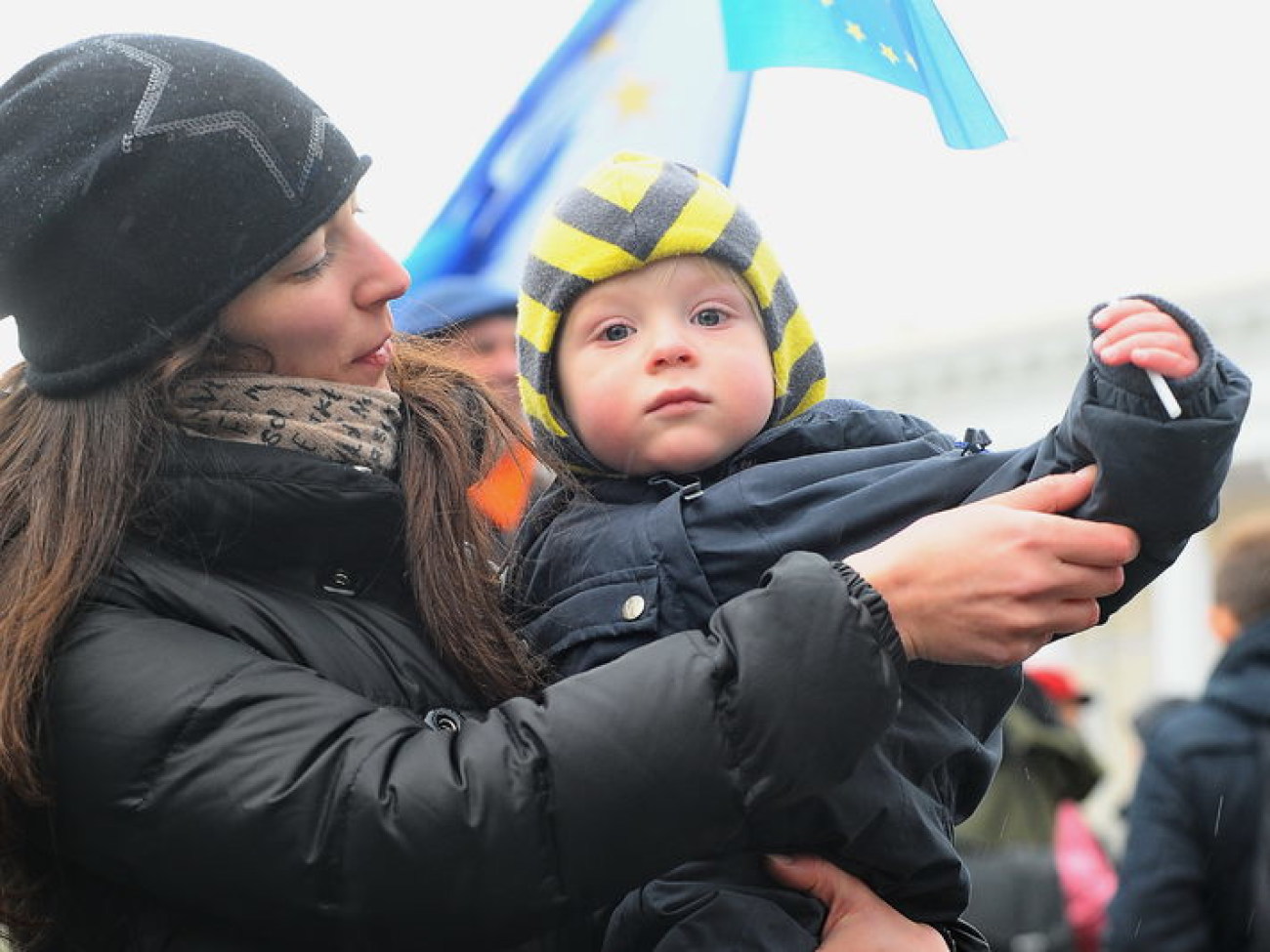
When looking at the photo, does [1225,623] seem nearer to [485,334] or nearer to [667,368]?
[485,334]

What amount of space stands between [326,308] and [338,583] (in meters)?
0.36

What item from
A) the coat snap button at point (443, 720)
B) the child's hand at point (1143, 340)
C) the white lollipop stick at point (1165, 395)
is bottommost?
the coat snap button at point (443, 720)

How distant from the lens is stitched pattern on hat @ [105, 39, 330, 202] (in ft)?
8.25

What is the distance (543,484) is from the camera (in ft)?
11.6

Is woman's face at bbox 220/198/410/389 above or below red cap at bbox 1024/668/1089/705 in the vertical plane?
above

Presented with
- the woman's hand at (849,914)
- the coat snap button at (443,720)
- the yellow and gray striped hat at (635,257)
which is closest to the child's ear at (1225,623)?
the yellow and gray striped hat at (635,257)

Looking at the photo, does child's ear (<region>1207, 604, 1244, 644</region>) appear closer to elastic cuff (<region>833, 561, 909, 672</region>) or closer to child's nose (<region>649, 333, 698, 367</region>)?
child's nose (<region>649, 333, 698, 367</region>)

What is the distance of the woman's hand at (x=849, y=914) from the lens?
8.37 feet

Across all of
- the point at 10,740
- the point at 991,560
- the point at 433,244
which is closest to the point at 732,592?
the point at 991,560

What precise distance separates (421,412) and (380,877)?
794 mm

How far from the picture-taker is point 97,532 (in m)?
2.41

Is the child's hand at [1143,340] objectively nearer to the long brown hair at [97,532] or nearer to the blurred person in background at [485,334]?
the long brown hair at [97,532]

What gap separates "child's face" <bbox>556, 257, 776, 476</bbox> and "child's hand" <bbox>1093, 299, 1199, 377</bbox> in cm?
60

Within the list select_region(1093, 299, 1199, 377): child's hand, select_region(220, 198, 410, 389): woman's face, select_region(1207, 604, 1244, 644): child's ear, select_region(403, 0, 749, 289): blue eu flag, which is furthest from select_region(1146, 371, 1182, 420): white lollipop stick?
select_region(1207, 604, 1244, 644): child's ear
